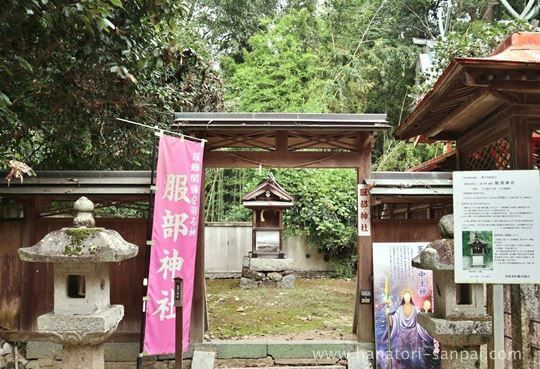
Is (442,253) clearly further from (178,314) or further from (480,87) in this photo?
(178,314)

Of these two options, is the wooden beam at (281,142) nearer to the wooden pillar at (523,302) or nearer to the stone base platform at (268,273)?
the wooden pillar at (523,302)

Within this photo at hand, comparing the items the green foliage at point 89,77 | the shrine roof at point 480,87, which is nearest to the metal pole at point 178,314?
the green foliage at point 89,77

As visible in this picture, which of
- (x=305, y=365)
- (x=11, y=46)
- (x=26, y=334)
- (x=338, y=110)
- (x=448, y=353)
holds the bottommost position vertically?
(x=305, y=365)

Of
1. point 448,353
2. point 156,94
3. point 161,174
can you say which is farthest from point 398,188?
point 156,94

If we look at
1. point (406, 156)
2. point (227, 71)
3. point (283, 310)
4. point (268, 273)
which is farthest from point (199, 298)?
point (227, 71)

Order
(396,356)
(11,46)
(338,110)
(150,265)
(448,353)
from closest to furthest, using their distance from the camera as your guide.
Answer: (448,353) → (11,46) → (150,265) → (396,356) → (338,110)

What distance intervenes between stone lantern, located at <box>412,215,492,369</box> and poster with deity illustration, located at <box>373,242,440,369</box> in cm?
241

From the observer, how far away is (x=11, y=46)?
214 inches

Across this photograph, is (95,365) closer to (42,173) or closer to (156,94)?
(42,173)

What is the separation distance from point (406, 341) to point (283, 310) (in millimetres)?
4004

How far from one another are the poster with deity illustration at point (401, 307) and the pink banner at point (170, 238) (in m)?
3.13

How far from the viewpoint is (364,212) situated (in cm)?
739

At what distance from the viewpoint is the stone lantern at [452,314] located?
169 inches

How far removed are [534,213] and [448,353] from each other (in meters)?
1.70
